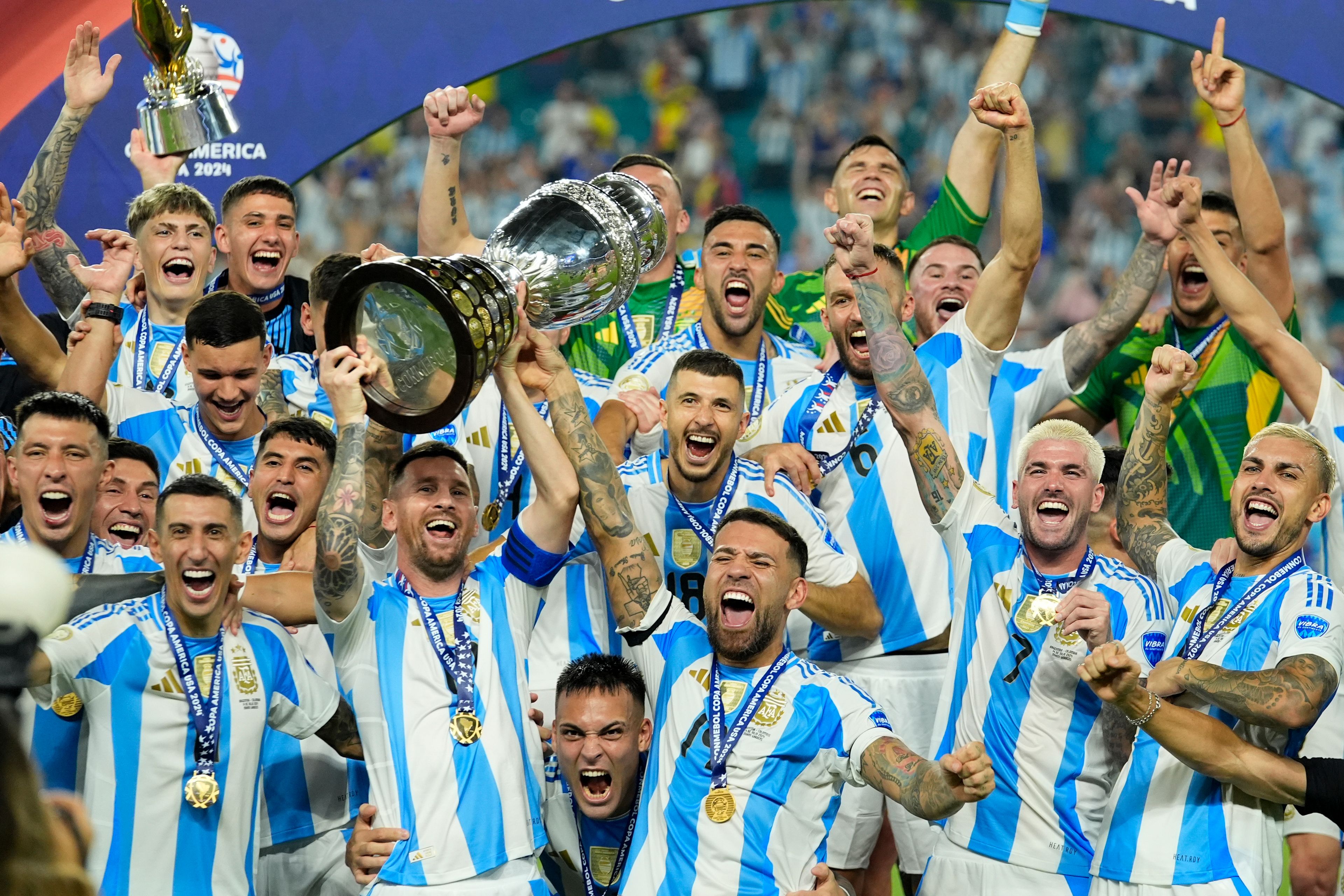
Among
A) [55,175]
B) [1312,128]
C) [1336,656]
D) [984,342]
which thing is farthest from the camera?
[1312,128]

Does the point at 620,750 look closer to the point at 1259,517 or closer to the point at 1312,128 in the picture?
the point at 1259,517

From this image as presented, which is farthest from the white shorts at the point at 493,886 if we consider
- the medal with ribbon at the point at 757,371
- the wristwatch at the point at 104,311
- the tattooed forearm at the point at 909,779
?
the wristwatch at the point at 104,311

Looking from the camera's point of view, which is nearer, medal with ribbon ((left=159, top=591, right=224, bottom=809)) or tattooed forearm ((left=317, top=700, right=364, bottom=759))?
medal with ribbon ((left=159, top=591, right=224, bottom=809))

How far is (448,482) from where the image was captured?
4.29m

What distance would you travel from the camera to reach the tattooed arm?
3.60 meters

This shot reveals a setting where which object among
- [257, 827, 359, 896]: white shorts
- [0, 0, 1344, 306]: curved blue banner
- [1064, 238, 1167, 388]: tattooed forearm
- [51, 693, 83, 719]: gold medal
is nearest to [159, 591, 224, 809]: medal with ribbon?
[51, 693, 83, 719]: gold medal

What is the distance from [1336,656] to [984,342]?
1.61 metres

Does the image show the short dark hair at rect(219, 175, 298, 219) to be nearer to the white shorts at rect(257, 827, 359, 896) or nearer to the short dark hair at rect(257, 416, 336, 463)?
the short dark hair at rect(257, 416, 336, 463)

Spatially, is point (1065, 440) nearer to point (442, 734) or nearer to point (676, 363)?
point (676, 363)

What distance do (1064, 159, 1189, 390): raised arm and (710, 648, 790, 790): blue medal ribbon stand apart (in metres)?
1.68

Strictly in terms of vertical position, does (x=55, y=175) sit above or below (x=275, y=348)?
above

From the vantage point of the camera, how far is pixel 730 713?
417 centimetres

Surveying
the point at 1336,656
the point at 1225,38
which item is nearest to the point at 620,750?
the point at 1336,656

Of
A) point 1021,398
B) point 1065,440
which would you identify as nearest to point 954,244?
point 1021,398
